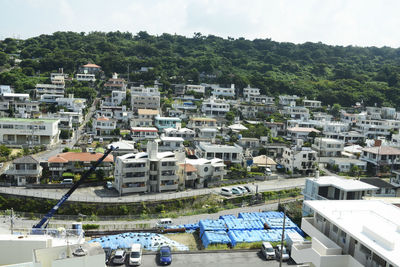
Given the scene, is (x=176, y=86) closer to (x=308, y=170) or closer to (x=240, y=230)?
(x=308, y=170)

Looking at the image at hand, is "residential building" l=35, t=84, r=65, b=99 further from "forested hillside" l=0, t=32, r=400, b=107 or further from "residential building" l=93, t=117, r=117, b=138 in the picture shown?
"residential building" l=93, t=117, r=117, b=138

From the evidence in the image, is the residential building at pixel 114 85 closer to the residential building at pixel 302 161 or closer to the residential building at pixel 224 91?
the residential building at pixel 224 91

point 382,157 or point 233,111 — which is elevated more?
point 233,111

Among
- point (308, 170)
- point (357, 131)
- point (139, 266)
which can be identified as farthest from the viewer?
point (357, 131)

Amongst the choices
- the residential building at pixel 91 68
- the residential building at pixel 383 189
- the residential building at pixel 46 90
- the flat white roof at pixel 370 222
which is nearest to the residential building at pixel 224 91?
the residential building at pixel 91 68

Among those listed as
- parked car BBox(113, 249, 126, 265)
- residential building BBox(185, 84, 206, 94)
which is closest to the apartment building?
parked car BBox(113, 249, 126, 265)

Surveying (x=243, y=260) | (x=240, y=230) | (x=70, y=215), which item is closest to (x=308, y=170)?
(x=240, y=230)

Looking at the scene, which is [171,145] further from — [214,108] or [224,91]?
[224,91]
